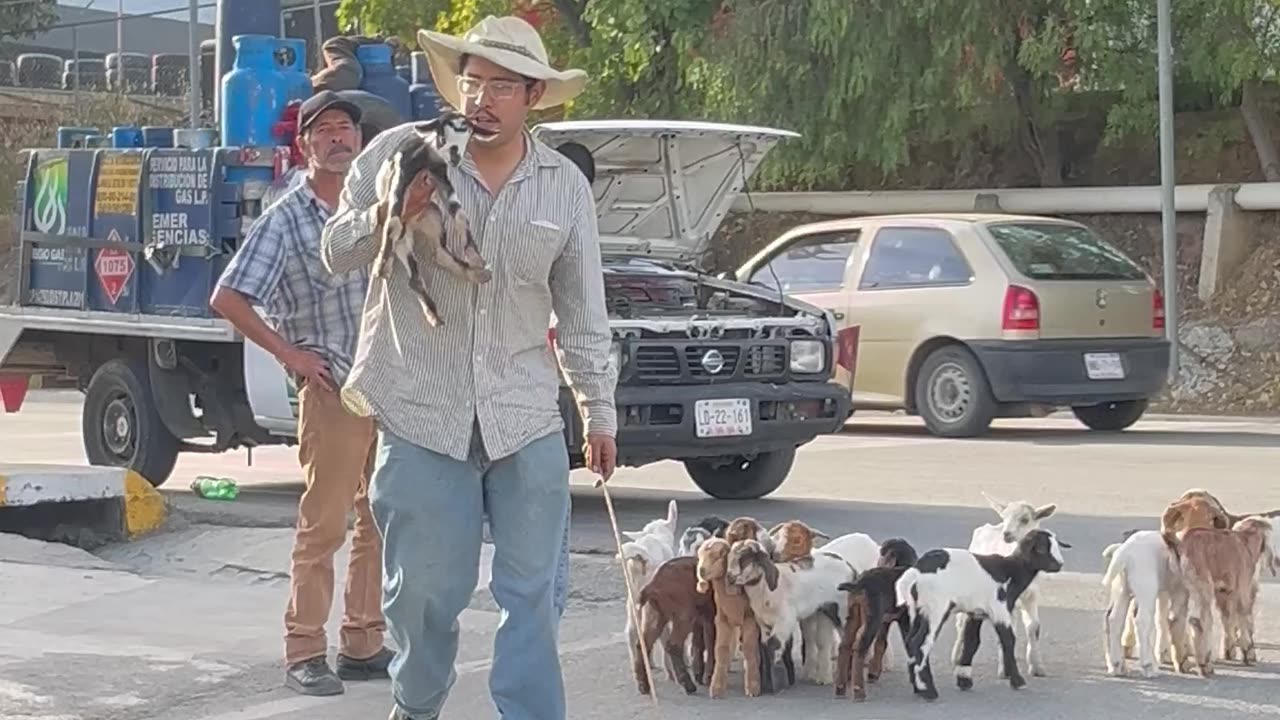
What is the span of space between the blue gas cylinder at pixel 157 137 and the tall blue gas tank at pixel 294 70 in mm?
862

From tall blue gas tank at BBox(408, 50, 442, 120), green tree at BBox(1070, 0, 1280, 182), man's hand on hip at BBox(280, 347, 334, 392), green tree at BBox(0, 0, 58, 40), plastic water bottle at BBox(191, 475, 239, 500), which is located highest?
green tree at BBox(0, 0, 58, 40)

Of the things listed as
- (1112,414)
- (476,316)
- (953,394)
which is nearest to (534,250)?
(476,316)

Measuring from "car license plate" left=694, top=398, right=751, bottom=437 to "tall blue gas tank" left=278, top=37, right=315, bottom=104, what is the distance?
2723 millimetres

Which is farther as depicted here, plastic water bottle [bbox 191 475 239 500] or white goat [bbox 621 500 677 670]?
plastic water bottle [bbox 191 475 239 500]

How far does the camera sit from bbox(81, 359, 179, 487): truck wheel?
1174cm

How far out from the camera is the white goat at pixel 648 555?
667cm

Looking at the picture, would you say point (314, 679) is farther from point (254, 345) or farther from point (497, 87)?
point (254, 345)

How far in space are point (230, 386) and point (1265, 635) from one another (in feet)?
20.3

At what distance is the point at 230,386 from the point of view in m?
11.6

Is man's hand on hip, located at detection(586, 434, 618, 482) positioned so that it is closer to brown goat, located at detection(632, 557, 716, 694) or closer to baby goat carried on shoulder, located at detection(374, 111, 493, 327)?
baby goat carried on shoulder, located at detection(374, 111, 493, 327)

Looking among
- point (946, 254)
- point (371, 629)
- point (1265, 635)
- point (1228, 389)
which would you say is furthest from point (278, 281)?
point (1228, 389)

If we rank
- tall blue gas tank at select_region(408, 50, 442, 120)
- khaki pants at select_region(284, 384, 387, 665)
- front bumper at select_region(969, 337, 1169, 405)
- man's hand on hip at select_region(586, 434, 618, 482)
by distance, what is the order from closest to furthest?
man's hand on hip at select_region(586, 434, 618, 482), khaki pants at select_region(284, 384, 387, 665), tall blue gas tank at select_region(408, 50, 442, 120), front bumper at select_region(969, 337, 1169, 405)

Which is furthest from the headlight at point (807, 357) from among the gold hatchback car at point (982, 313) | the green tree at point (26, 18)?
the green tree at point (26, 18)

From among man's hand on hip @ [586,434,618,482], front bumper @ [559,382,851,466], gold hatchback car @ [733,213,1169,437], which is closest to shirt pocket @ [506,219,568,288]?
man's hand on hip @ [586,434,618,482]
